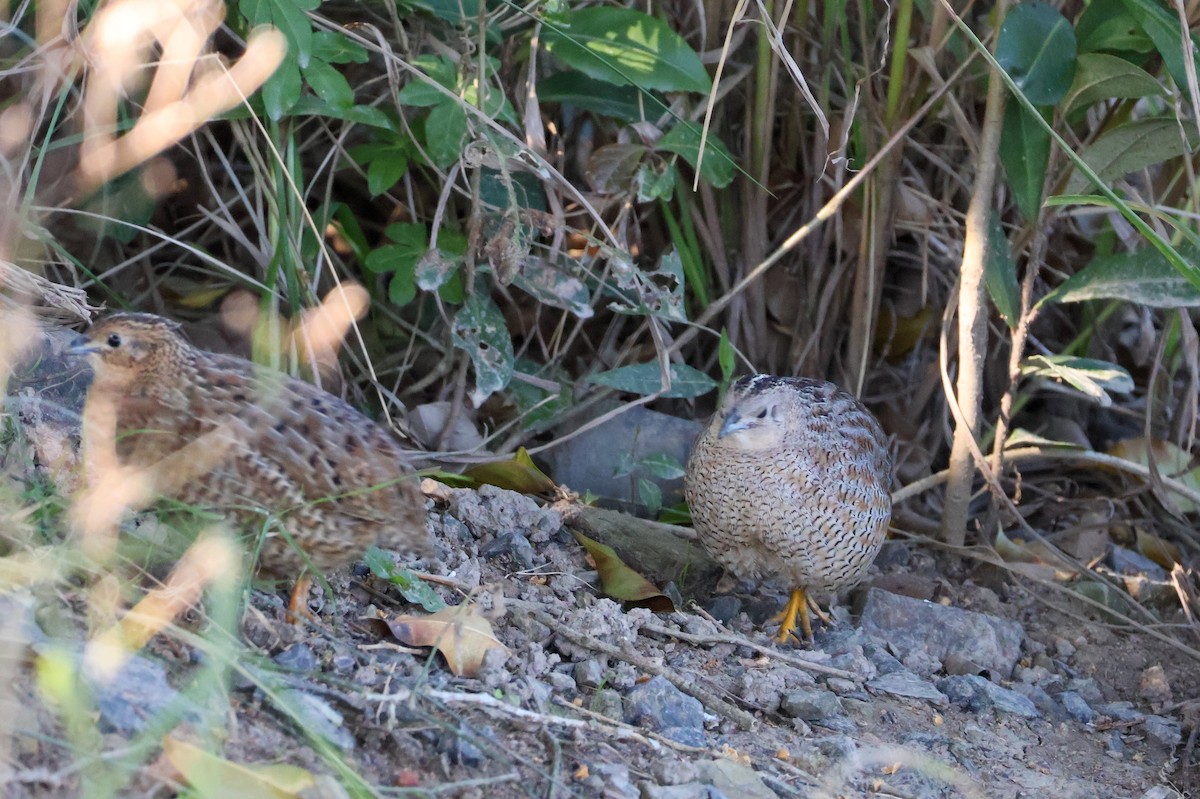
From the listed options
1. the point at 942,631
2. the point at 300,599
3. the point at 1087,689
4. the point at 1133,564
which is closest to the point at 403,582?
the point at 300,599

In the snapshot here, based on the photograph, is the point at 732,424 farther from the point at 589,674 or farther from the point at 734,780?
the point at 734,780

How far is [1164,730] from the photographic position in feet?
12.3

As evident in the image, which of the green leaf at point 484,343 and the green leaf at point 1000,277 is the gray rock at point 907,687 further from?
the green leaf at point 484,343

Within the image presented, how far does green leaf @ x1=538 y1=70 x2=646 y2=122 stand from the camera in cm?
445

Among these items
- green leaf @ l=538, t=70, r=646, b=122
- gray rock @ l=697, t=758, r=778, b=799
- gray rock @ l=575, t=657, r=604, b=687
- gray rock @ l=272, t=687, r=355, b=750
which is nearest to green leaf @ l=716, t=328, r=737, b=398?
green leaf @ l=538, t=70, r=646, b=122

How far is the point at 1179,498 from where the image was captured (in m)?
4.86

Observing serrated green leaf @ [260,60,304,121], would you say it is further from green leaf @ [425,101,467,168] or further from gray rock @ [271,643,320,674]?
gray rock @ [271,643,320,674]

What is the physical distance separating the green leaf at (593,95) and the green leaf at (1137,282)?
1484 mm

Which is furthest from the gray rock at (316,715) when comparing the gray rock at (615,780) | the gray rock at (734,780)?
the gray rock at (734,780)

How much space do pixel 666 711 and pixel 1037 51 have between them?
2.31 meters

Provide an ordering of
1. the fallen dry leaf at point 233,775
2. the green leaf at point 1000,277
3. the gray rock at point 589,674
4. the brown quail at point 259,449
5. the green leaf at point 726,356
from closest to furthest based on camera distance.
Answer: the fallen dry leaf at point 233,775, the brown quail at point 259,449, the gray rock at point 589,674, the green leaf at point 1000,277, the green leaf at point 726,356

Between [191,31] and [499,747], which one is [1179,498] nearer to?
[499,747]

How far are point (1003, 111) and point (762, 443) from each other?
133 cm

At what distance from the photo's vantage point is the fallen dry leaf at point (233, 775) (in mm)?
2223
